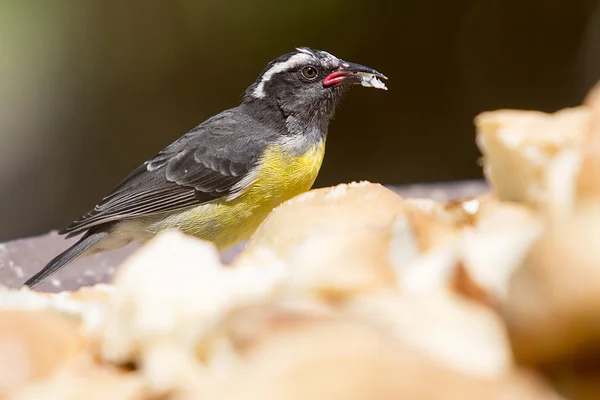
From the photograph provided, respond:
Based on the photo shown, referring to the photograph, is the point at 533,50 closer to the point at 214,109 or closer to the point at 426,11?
the point at 426,11

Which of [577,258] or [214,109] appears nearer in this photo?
[577,258]

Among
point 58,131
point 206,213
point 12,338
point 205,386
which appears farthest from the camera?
point 58,131

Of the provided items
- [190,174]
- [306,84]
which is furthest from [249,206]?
[306,84]

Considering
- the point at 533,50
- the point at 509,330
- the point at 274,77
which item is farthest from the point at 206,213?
the point at 533,50

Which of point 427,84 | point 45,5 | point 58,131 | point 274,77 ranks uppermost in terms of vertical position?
point 45,5

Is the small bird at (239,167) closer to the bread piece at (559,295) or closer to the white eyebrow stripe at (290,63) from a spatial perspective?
the white eyebrow stripe at (290,63)

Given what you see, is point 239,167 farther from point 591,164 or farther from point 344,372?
point 344,372

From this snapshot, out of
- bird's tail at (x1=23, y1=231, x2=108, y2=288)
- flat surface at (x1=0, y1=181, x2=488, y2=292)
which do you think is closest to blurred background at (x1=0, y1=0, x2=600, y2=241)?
bird's tail at (x1=23, y1=231, x2=108, y2=288)
